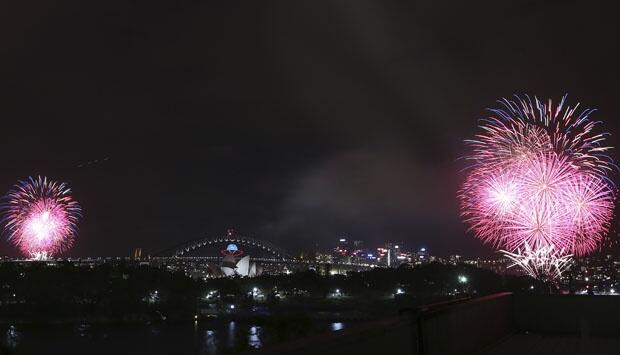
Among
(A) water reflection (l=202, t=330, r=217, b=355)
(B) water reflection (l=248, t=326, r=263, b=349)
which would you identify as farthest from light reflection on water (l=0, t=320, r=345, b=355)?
(B) water reflection (l=248, t=326, r=263, b=349)

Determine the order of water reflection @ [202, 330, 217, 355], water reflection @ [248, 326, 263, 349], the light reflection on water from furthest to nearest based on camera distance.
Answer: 1. the light reflection on water
2. water reflection @ [202, 330, 217, 355]
3. water reflection @ [248, 326, 263, 349]

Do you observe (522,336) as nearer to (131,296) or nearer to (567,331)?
(567,331)

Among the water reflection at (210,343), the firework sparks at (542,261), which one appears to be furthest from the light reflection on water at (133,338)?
the firework sparks at (542,261)

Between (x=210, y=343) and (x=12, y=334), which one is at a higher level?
(x=12, y=334)

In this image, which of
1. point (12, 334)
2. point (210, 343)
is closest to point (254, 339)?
point (210, 343)

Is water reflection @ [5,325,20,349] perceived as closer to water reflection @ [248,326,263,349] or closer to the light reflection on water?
the light reflection on water

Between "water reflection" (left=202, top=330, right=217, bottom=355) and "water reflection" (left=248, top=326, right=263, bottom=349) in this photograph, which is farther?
"water reflection" (left=202, top=330, right=217, bottom=355)

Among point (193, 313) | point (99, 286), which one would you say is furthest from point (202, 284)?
point (99, 286)

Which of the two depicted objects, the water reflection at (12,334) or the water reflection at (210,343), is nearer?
the water reflection at (210,343)

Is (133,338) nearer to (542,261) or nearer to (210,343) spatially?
(210,343)

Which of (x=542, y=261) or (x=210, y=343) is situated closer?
(x=542, y=261)

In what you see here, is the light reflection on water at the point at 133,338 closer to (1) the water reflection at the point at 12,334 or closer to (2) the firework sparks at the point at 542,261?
(1) the water reflection at the point at 12,334
